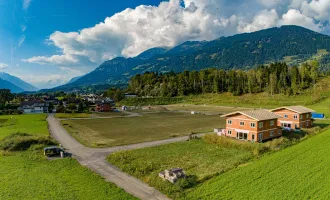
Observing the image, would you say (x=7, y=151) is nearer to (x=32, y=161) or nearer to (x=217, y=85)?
(x=32, y=161)

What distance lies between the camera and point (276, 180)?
70.7ft

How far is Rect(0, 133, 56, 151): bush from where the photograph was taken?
36.2m

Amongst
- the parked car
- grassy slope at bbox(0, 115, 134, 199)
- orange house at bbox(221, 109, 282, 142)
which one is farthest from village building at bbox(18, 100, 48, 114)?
orange house at bbox(221, 109, 282, 142)

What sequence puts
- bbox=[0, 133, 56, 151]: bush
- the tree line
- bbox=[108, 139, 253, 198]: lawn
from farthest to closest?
the tree line, bbox=[0, 133, 56, 151]: bush, bbox=[108, 139, 253, 198]: lawn

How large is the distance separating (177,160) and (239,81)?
110 m

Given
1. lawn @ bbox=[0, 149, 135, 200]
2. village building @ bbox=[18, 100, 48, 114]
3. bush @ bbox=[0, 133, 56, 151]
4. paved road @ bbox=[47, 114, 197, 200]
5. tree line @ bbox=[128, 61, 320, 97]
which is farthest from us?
tree line @ bbox=[128, 61, 320, 97]

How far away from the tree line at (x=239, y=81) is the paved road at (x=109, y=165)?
88406mm

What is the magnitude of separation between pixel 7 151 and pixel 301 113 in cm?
5022

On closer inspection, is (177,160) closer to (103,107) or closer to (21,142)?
(21,142)

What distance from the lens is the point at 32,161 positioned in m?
30.6

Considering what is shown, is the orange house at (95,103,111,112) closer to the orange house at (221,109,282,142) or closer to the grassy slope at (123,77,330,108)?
the grassy slope at (123,77,330,108)

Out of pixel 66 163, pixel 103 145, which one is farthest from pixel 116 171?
pixel 103 145

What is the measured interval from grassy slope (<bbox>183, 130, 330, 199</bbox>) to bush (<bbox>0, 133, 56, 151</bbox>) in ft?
91.6

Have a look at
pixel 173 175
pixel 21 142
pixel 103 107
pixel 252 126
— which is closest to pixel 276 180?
pixel 173 175
